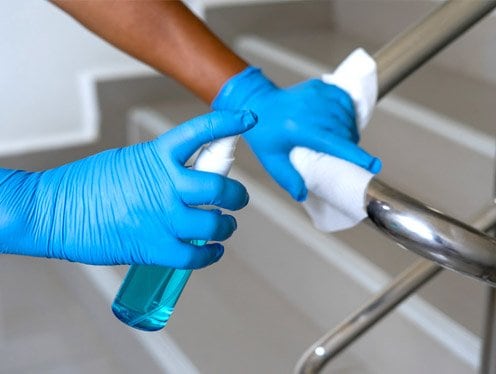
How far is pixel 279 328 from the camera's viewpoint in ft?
5.60

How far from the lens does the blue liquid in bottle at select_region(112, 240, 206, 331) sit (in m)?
0.72

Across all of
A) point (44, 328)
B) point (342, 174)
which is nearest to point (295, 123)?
point (342, 174)

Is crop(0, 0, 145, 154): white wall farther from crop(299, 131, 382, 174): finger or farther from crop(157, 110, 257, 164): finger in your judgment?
crop(157, 110, 257, 164): finger

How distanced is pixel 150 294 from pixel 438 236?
27cm

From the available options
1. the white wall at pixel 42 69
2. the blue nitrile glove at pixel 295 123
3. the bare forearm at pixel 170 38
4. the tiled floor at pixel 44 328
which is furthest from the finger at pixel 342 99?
the white wall at pixel 42 69

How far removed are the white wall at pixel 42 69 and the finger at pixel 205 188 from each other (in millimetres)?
1761

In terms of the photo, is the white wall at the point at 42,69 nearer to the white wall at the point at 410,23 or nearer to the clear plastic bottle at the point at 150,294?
the white wall at the point at 410,23

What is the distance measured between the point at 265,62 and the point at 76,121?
0.57 m

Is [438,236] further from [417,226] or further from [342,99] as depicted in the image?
[342,99]

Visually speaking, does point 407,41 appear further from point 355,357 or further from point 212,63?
point 355,357

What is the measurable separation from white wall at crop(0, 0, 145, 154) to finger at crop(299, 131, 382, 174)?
1636 mm

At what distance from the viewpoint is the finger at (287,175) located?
31.4 inches

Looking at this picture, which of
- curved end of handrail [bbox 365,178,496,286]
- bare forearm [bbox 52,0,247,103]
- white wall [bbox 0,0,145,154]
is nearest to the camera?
curved end of handrail [bbox 365,178,496,286]

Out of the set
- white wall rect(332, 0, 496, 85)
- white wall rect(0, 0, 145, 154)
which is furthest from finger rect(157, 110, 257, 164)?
white wall rect(0, 0, 145, 154)
